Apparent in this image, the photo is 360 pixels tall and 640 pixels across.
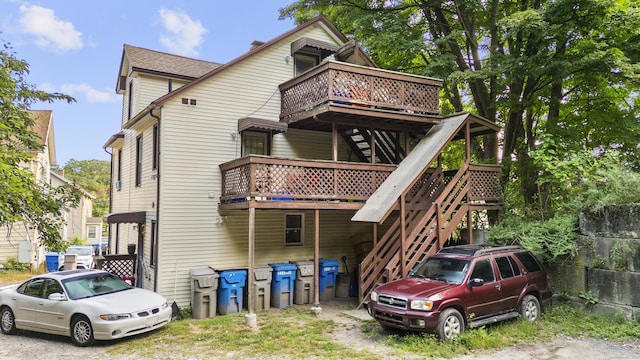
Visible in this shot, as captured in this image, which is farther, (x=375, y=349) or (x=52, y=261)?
(x=52, y=261)

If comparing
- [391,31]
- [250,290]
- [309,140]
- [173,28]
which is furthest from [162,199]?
[173,28]

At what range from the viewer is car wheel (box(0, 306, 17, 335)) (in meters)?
10.2

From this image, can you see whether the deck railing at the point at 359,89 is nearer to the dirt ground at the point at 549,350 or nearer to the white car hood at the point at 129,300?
the dirt ground at the point at 549,350

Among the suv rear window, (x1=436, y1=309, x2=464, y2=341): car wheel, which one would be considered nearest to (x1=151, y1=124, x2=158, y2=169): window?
(x1=436, y1=309, x2=464, y2=341): car wheel

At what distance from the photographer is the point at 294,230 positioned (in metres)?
14.6

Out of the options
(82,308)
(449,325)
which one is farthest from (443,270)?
(82,308)

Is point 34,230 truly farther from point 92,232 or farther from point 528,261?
point 528,261

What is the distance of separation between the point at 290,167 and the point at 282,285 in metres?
3.72

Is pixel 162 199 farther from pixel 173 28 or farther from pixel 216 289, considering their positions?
pixel 173 28

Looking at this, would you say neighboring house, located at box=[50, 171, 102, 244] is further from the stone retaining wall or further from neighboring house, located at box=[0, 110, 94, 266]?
the stone retaining wall

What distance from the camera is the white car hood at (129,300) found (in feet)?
29.8

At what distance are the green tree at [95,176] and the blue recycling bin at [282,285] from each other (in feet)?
173

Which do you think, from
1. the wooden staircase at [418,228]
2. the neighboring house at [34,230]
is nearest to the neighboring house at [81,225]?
the neighboring house at [34,230]

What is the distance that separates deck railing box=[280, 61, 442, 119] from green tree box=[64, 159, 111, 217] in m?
53.1
